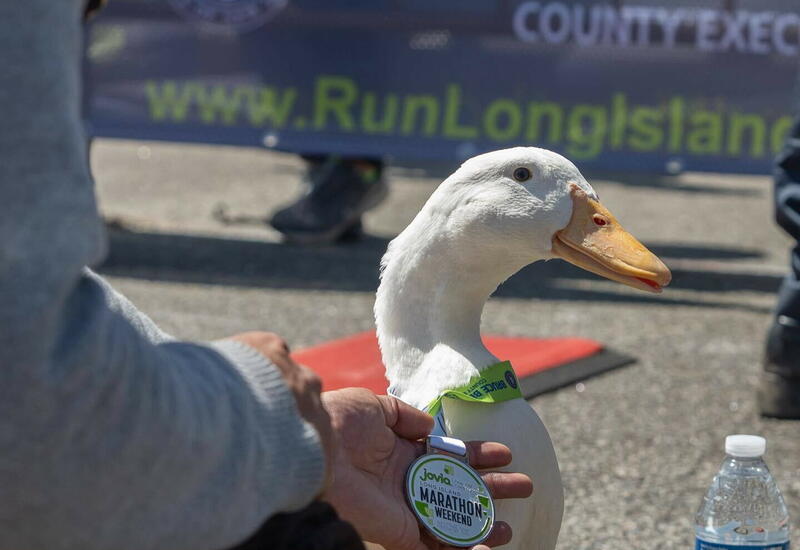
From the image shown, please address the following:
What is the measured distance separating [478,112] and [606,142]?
72 centimetres

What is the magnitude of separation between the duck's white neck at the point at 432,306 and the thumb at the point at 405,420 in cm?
23

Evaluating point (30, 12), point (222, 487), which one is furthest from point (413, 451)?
point (30, 12)

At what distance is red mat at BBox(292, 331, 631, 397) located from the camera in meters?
4.52

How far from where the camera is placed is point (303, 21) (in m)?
6.70

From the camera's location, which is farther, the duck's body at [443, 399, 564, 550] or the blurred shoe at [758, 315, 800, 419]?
the blurred shoe at [758, 315, 800, 419]

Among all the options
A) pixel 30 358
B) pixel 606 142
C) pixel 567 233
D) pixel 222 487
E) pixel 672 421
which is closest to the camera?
pixel 30 358

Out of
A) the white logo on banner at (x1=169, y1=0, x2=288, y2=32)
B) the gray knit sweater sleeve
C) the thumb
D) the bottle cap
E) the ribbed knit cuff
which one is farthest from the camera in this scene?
the white logo on banner at (x1=169, y1=0, x2=288, y2=32)

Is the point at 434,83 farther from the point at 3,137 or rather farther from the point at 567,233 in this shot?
the point at 3,137

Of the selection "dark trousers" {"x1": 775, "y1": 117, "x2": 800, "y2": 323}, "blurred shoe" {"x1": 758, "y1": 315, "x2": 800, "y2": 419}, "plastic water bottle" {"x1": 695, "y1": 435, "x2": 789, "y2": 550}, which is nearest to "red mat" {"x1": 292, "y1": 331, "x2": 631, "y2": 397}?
"blurred shoe" {"x1": 758, "y1": 315, "x2": 800, "y2": 419}

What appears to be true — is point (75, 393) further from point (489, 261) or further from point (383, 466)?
point (489, 261)

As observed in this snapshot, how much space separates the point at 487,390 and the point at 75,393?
1.14 m

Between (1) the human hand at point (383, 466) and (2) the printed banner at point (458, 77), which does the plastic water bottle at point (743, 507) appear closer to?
(1) the human hand at point (383, 466)

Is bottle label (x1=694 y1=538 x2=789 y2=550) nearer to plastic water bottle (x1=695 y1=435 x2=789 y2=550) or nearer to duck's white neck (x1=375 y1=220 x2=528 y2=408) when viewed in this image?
plastic water bottle (x1=695 y1=435 x2=789 y2=550)

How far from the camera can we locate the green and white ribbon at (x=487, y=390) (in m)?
2.23
